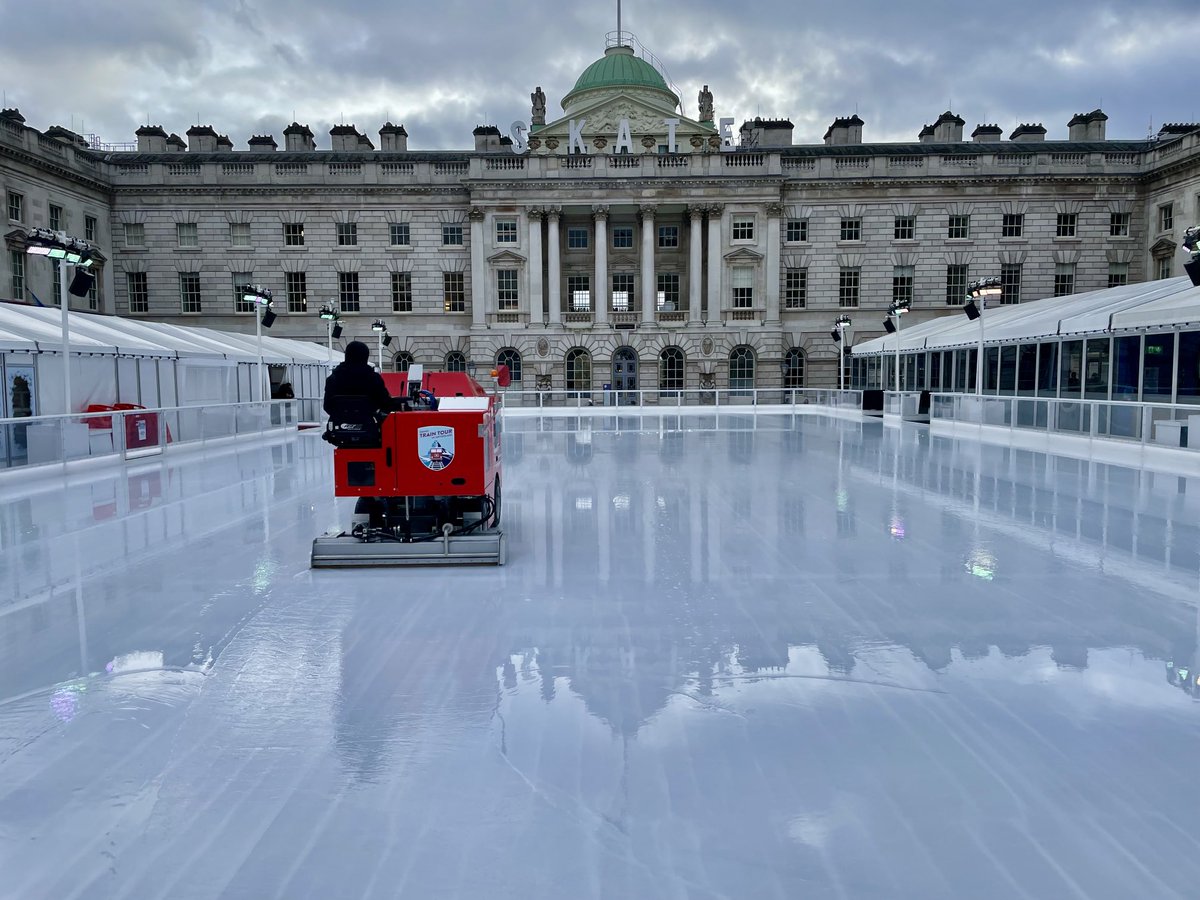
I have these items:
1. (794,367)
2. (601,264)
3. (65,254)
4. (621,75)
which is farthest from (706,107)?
(65,254)

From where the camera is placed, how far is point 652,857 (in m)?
2.88

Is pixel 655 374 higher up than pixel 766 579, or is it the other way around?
pixel 655 374

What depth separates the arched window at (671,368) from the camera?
45281 mm

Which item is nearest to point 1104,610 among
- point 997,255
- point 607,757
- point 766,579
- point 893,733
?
point 766,579

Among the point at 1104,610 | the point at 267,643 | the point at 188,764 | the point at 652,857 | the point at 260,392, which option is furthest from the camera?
the point at 260,392

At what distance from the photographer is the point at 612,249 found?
47281 mm

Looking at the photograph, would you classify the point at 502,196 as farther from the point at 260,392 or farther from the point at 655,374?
the point at 260,392

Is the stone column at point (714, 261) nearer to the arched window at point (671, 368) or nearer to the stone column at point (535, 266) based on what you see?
the arched window at point (671, 368)

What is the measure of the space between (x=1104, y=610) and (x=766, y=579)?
249 cm

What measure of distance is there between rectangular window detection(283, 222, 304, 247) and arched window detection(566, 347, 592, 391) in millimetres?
17023

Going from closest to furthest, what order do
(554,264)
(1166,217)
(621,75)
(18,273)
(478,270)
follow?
1. (18,273)
2. (1166,217)
3. (554,264)
4. (478,270)
5. (621,75)

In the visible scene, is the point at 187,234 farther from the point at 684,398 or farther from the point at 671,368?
the point at 684,398

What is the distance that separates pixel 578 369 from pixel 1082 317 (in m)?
27.8

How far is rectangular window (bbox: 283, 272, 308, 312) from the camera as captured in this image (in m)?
46.0
